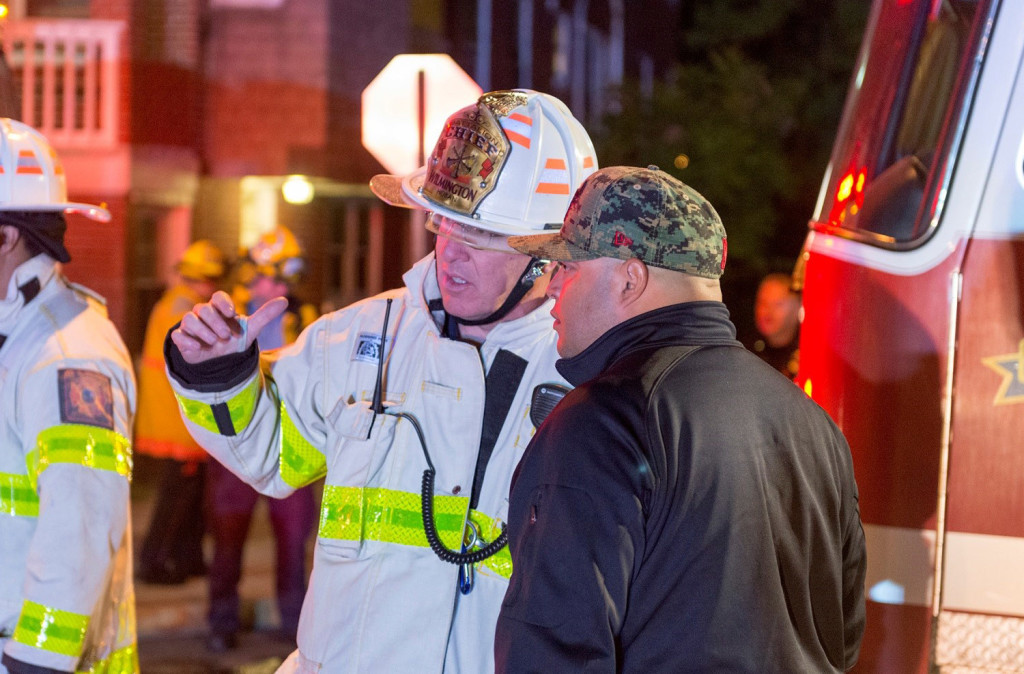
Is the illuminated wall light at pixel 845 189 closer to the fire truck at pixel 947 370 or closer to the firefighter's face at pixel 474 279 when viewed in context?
the fire truck at pixel 947 370

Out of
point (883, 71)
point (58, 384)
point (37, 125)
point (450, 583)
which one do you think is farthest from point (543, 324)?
point (37, 125)

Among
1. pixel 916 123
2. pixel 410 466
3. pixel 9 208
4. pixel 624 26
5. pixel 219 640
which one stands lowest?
pixel 219 640

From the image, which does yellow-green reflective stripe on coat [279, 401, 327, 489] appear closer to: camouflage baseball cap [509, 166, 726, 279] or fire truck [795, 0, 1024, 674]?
camouflage baseball cap [509, 166, 726, 279]

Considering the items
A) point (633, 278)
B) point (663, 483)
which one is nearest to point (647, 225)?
point (633, 278)

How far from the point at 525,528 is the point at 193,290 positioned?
6.01 metres

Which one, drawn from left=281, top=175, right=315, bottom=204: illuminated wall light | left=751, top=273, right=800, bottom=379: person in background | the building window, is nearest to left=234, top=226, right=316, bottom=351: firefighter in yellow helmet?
left=751, top=273, right=800, bottom=379: person in background

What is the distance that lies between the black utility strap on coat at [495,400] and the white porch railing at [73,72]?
10925 mm

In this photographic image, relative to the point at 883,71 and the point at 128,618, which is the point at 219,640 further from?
the point at 883,71

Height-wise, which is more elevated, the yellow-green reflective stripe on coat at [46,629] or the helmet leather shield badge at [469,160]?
the helmet leather shield badge at [469,160]

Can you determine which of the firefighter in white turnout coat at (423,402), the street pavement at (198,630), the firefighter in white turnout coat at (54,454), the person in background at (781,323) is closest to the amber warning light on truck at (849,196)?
the firefighter in white turnout coat at (423,402)

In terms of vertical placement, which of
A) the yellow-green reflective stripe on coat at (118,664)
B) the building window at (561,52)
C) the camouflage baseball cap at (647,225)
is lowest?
the yellow-green reflective stripe on coat at (118,664)

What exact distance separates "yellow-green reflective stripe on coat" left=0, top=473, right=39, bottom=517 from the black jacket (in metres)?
1.51

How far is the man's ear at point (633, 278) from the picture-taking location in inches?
81.9

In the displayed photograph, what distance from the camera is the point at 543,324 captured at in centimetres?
280
